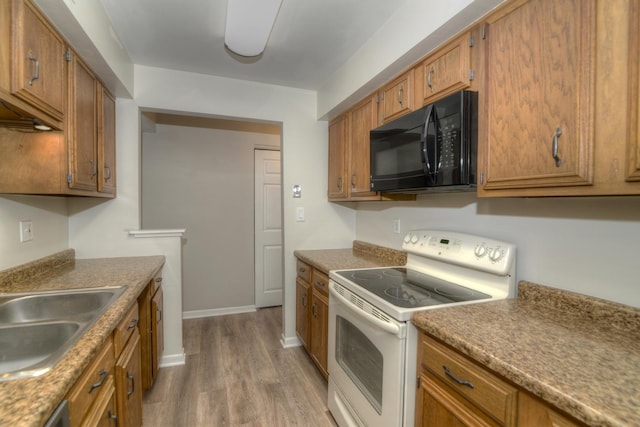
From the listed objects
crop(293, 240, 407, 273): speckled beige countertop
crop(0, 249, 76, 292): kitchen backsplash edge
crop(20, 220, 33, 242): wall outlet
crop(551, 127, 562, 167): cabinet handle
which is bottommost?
crop(293, 240, 407, 273): speckled beige countertop

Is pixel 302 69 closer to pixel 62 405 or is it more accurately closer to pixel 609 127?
pixel 609 127

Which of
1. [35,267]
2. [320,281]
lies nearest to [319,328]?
[320,281]

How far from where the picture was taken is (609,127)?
878 millimetres

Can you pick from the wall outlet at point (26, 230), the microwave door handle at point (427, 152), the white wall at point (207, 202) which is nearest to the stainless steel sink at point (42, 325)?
the wall outlet at point (26, 230)

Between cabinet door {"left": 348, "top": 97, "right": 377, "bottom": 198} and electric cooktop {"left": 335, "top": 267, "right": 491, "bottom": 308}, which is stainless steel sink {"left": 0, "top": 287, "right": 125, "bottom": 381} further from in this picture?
cabinet door {"left": 348, "top": 97, "right": 377, "bottom": 198}

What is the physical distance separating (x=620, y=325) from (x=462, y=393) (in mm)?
582

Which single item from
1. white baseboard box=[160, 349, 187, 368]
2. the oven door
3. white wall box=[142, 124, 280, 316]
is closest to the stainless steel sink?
the oven door

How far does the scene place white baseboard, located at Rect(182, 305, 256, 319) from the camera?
352 cm

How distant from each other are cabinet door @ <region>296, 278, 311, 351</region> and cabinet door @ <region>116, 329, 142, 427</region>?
1.21 meters

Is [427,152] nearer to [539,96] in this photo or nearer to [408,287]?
[539,96]

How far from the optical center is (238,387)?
2186 mm

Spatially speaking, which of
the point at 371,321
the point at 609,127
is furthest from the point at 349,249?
the point at 609,127

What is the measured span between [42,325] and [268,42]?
192 centimetres

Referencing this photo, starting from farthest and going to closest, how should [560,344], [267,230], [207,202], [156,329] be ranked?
[267,230] → [207,202] → [156,329] → [560,344]
